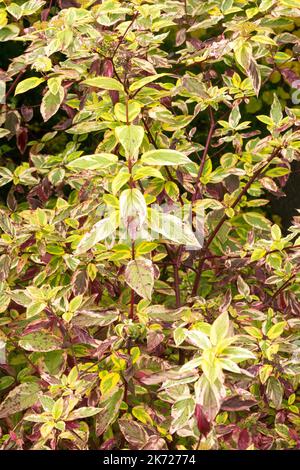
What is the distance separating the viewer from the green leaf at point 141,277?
1.25 metres

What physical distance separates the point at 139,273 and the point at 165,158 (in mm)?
234

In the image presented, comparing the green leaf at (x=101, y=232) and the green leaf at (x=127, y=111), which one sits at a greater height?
the green leaf at (x=127, y=111)

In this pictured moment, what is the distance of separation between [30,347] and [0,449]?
0.79 ft

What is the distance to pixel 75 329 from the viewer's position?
4.84 ft

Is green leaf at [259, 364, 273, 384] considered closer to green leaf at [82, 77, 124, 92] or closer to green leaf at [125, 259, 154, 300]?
green leaf at [125, 259, 154, 300]

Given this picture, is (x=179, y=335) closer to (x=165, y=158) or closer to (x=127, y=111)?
(x=165, y=158)

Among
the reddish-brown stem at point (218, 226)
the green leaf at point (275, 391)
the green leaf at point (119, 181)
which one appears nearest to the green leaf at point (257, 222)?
the reddish-brown stem at point (218, 226)

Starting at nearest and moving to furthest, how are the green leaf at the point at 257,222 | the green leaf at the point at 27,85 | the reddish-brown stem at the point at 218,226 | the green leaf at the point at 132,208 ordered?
the green leaf at the point at 132,208 → the green leaf at the point at 27,85 → the reddish-brown stem at the point at 218,226 → the green leaf at the point at 257,222

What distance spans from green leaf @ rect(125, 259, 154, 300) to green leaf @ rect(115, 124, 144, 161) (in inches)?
8.5

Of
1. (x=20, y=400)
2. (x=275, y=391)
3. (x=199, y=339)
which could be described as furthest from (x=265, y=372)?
(x=20, y=400)

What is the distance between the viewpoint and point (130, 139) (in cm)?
123

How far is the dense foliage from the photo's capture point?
1.27 m

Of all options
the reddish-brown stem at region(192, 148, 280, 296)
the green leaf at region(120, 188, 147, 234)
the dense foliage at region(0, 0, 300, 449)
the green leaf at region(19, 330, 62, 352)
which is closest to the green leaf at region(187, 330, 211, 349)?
the dense foliage at region(0, 0, 300, 449)

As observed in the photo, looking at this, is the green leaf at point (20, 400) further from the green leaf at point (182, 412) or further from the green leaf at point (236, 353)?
the green leaf at point (236, 353)
